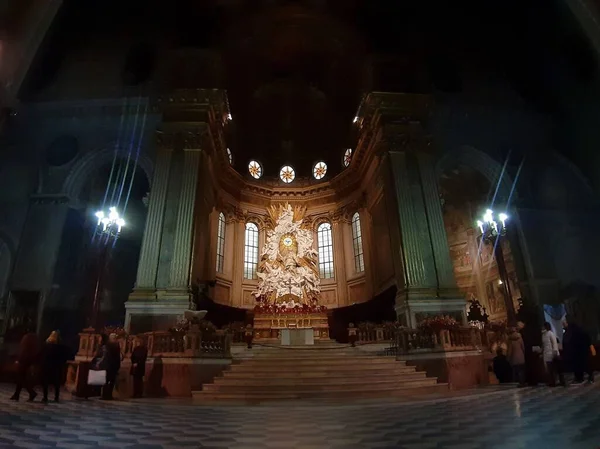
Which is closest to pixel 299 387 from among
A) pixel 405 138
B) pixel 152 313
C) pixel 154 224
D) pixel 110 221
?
pixel 152 313

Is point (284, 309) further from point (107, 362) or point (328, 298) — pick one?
point (107, 362)

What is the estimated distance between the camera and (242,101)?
2756 cm

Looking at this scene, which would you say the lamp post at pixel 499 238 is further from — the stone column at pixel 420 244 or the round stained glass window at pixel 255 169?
the round stained glass window at pixel 255 169

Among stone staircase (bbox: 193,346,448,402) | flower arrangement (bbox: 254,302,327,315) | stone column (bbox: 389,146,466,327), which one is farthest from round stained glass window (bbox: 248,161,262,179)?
stone staircase (bbox: 193,346,448,402)

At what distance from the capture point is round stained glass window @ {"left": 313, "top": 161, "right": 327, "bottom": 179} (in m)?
27.8

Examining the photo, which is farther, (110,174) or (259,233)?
(259,233)

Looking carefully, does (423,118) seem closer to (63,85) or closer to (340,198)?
(340,198)

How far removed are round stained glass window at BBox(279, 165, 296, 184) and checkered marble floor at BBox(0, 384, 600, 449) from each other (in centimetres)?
2240

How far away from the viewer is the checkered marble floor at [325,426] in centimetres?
355

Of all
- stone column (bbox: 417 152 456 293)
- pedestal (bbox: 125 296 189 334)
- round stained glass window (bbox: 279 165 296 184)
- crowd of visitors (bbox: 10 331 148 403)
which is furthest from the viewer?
round stained glass window (bbox: 279 165 296 184)

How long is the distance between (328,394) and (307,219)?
60.8 ft

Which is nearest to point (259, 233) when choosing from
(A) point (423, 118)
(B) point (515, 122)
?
(A) point (423, 118)

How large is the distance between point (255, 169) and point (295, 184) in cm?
348

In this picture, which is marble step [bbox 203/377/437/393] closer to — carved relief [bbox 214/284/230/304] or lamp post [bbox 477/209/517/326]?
lamp post [bbox 477/209/517/326]
